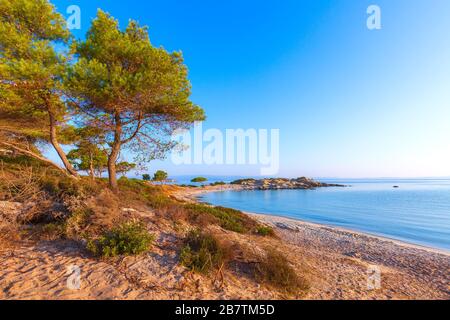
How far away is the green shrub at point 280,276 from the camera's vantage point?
3.68m

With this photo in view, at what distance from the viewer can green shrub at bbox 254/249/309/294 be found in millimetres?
3679

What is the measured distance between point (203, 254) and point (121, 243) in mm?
1720

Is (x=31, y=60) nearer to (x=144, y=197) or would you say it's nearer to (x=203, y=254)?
(x=144, y=197)

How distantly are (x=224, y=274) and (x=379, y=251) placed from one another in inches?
337

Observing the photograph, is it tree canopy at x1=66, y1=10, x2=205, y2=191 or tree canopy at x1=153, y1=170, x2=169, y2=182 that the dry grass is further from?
tree canopy at x1=153, y1=170, x2=169, y2=182

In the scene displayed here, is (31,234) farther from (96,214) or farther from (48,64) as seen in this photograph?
(48,64)

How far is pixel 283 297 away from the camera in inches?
134

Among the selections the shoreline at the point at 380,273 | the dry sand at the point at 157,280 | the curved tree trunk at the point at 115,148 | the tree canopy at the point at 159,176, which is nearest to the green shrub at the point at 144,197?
the curved tree trunk at the point at 115,148

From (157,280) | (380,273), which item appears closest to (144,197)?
(157,280)

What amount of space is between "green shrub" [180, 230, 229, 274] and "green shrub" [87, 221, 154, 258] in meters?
0.90

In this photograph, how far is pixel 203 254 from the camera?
13.5ft

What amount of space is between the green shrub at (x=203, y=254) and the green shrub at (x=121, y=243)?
904mm

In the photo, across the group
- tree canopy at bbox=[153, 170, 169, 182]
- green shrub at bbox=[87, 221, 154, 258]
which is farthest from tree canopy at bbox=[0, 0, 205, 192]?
tree canopy at bbox=[153, 170, 169, 182]
